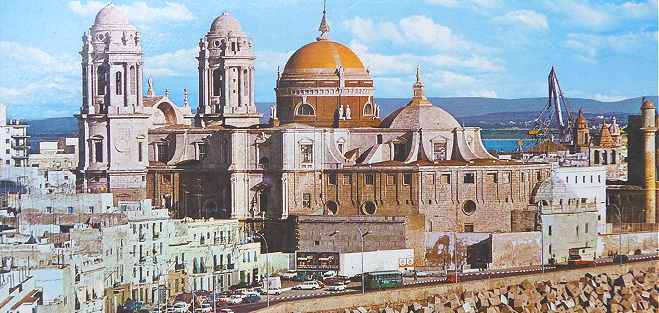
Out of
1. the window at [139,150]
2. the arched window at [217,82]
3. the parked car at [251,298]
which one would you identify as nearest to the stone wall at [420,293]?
the parked car at [251,298]

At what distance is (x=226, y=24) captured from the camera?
97.8 metres

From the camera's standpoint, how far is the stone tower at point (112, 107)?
299 ft

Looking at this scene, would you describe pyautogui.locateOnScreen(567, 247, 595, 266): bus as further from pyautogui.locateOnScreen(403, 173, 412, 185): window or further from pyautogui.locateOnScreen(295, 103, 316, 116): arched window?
pyautogui.locateOnScreen(295, 103, 316, 116): arched window

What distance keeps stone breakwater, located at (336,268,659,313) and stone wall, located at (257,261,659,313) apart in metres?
0.11

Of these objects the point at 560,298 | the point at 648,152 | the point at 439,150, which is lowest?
the point at 560,298

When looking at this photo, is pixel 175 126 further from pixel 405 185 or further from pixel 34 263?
pixel 34 263

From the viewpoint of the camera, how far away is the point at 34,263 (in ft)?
224

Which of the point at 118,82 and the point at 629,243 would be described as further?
the point at 629,243

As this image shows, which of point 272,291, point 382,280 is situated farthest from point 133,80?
point 272,291

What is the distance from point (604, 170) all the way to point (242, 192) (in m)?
17.9

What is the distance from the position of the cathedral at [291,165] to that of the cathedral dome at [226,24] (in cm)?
431

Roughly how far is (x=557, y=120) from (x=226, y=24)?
51150 mm

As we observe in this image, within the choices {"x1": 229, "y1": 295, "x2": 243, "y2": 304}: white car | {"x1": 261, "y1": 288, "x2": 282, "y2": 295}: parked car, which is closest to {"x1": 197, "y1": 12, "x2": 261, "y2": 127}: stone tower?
{"x1": 261, "y1": 288, "x2": 282, "y2": 295}: parked car

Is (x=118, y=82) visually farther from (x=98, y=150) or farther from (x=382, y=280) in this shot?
(x=382, y=280)
